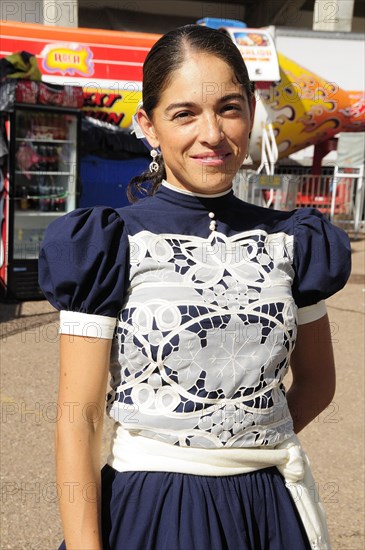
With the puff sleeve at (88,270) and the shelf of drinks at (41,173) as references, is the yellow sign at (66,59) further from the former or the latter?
the puff sleeve at (88,270)

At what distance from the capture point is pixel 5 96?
25.0ft

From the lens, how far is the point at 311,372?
174cm

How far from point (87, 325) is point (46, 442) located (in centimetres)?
292

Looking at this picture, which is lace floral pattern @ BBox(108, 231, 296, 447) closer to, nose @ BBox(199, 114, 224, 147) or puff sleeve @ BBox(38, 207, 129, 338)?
puff sleeve @ BBox(38, 207, 129, 338)

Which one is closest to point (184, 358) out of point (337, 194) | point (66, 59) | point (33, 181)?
point (33, 181)

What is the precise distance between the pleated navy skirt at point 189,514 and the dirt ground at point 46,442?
72.2 inches

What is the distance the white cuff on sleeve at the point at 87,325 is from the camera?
141 centimetres

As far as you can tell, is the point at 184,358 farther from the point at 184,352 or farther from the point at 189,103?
the point at 189,103

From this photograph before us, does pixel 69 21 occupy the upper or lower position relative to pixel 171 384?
upper

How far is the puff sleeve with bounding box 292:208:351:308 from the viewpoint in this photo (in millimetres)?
1600

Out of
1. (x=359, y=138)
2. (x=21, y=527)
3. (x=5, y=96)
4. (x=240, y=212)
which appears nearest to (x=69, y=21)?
(x=359, y=138)

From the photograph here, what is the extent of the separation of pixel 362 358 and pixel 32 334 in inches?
116

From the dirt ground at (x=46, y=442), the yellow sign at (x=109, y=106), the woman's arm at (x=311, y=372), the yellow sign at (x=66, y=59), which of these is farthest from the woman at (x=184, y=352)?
the yellow sign at (x=66, y=59)

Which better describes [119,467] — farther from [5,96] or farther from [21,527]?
[5,96]
